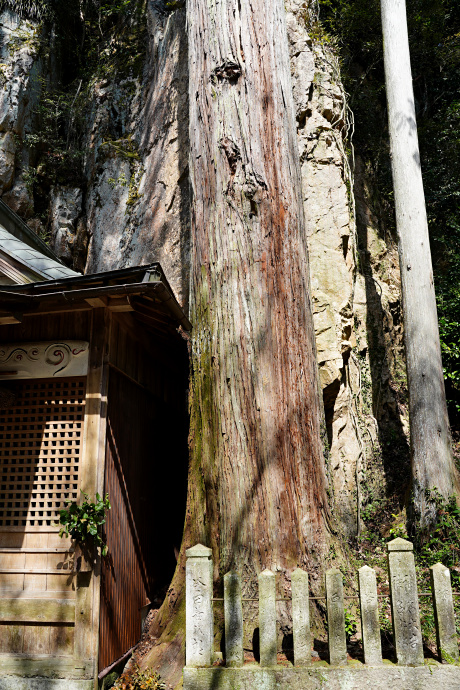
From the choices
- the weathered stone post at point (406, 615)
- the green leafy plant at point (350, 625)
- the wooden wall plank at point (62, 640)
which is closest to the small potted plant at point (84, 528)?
the wooden wall plank at point (62, 640)

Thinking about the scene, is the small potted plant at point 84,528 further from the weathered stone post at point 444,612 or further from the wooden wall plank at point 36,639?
the weathered stone post at point 444,612

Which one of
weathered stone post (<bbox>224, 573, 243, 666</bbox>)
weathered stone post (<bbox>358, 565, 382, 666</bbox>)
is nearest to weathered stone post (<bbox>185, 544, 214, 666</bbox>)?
weathered stone post (<bbox>224, 573, 243, 666</bbox>)

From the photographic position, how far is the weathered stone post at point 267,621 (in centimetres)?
325

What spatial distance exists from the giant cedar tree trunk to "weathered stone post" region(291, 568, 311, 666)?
64cm

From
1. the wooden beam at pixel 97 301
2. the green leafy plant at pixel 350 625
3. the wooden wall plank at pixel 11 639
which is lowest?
the wooden wall plank at pixel 11 639

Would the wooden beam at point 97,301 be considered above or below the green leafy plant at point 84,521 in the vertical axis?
above

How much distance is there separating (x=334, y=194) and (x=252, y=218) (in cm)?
411

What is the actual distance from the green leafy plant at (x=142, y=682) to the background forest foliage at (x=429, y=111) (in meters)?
7.33

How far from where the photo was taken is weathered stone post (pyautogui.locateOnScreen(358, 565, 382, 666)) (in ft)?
10.5

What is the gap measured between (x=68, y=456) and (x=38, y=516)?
602 mm

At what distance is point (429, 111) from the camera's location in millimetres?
12523

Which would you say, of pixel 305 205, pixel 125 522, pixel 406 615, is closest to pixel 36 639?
pixel 125 522

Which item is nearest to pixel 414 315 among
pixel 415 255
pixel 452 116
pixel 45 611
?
pixel 415 255

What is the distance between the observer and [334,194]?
8.39 meters
